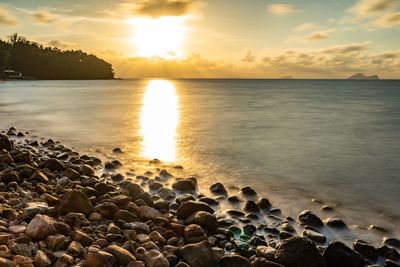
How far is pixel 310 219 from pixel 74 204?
5041 millimetres

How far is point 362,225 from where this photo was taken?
27.9 ft

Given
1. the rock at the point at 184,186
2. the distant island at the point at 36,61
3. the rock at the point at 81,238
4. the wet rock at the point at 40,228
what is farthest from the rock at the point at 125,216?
the distant island at the point at 36,61

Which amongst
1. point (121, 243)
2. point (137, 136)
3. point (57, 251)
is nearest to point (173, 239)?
point (121, 243)

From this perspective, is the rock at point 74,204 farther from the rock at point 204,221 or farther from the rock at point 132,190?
the rock at point 204,221

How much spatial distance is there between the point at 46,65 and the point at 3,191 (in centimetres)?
16965

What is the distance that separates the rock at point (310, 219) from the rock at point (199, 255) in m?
3.18

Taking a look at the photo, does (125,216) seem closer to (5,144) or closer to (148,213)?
(148,213)

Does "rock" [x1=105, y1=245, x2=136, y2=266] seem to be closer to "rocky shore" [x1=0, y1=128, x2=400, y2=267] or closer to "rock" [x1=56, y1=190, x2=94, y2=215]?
"rocky shore" [x1=0, y1=128, x2=400, y2=267]

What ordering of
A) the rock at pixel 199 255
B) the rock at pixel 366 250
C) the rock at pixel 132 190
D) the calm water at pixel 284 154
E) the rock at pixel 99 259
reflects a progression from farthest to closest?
the calm water at pixel 284 154 → the rock at pixel 132 190 → the rock at pixel 366 250 → the rock at pixel 199 255 → the rock at pixel 99 259

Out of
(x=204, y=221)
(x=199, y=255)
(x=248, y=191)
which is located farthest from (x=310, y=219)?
(x=199, y=255)

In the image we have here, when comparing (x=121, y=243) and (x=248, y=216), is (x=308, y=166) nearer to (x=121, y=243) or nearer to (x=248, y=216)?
(x=248, y=216)

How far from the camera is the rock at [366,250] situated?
6.81m

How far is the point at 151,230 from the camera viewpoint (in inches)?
270

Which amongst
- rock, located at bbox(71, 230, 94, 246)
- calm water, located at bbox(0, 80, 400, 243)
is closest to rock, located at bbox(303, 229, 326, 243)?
calm water, located at bbox(0, 80, 400, 243)
